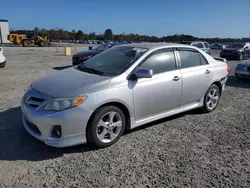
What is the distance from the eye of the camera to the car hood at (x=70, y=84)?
301 centimetres

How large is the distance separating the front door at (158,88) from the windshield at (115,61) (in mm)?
267

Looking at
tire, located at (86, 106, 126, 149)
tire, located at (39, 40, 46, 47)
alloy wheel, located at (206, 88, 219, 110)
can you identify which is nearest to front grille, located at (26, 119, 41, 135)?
tire, located at (86, 106, 126, 149)

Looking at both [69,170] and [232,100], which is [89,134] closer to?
[69,170]

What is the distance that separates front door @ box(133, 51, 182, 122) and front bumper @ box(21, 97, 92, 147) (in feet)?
3.07

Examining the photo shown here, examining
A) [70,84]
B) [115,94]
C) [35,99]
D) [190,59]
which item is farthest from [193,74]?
[35,99]

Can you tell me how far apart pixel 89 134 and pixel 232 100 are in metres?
4.57

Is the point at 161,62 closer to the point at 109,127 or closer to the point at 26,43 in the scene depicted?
the point at 109,127

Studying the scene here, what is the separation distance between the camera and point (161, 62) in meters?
3.91

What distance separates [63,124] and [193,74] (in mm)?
2750

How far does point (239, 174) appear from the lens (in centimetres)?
271

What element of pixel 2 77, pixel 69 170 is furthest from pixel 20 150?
pixel 2 77

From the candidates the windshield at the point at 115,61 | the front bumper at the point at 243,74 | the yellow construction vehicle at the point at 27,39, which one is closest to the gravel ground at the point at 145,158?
the windshield at the point at 115,61

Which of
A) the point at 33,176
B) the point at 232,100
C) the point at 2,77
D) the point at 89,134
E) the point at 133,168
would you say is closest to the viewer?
the point at 33,176

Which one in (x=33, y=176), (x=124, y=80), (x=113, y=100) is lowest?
(x=33, y=176)
